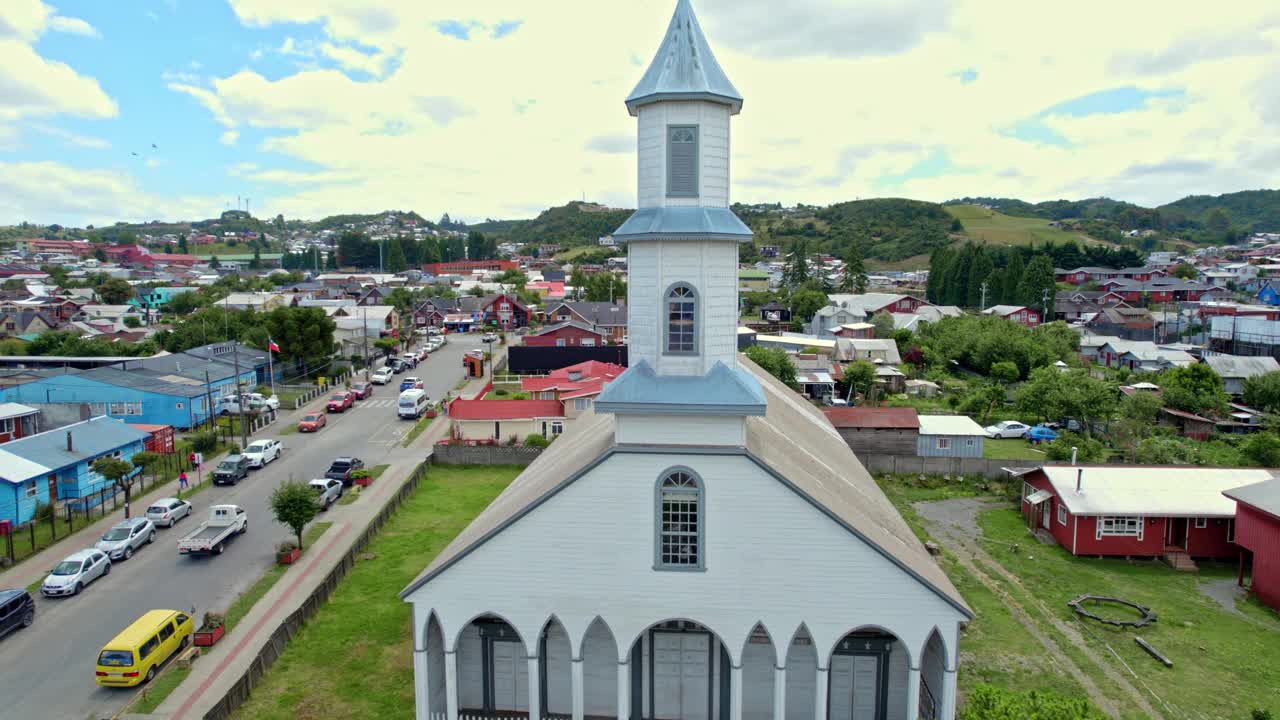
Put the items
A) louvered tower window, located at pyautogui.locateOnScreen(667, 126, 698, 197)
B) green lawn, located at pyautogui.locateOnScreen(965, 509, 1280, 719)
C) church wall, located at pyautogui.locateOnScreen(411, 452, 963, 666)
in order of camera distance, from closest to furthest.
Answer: church wall, located at pyautogui.locateOnScreen(411, 452, 963, 666)
louvered tower window, located at pyautogui.locateOnScreen(667, 126, 698, 197)
green lawn, located at pyautogui.locateOnScreen(965, 509, 1280, 719)

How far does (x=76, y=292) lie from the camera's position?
127m

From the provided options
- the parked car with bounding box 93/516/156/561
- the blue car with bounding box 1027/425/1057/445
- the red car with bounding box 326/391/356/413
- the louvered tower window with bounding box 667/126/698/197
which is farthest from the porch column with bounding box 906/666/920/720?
the red car with bounding box 326/391/356/413

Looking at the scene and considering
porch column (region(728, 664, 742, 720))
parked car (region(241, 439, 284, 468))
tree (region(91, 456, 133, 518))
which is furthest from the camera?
parked car (region(241, 439, 284, 468))

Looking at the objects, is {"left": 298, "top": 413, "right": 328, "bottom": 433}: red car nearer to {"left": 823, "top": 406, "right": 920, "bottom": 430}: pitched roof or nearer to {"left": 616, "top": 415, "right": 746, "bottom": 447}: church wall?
{"left": 823, "top": 406, "right": 920, "bottom": 430}: pitched roof

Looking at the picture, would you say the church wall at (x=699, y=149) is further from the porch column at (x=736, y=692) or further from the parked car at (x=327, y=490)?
the parked car at (x=327, y=490)

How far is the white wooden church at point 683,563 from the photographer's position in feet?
54.0

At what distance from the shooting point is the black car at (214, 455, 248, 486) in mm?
36812

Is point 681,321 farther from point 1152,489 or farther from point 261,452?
point 261,452

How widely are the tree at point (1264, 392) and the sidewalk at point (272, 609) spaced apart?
56.3m

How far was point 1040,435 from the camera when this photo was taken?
4853cm

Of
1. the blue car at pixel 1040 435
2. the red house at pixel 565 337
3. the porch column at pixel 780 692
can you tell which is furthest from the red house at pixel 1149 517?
the red house at pixel 565 337

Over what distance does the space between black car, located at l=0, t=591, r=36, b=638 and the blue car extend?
161ft

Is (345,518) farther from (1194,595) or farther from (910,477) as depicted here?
(1194,595)

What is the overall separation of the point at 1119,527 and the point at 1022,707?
69.9 ft
